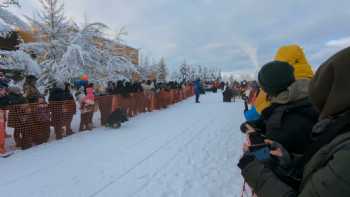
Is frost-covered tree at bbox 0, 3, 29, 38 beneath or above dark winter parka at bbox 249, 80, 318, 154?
above

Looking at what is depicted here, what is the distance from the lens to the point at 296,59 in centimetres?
235

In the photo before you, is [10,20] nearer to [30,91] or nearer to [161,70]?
[30,91]

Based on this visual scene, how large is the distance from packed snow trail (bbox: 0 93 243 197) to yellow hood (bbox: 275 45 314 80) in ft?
7.06

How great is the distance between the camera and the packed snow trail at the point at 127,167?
366 centimetres

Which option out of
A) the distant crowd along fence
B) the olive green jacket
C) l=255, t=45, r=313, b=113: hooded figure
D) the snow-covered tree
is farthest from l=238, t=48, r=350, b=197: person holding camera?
the snow-covered tree

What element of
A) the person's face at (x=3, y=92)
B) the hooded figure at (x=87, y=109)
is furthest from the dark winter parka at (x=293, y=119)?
the hooded figure at (x=87, y=109)

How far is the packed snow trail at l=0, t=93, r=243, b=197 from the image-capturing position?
3.66 meters

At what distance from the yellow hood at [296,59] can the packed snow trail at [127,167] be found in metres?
2.15

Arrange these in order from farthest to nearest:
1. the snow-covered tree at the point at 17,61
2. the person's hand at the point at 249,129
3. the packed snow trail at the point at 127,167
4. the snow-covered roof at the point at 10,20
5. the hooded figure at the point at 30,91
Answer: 1. the snow-covered roof at the point at 10,20
2. the snow-covered tree at the point at 17,61
3. the hooded figure at the point at 30,91
4. the packed snow trail at the point at 127,167
5. the person's hand at the point at 249,129

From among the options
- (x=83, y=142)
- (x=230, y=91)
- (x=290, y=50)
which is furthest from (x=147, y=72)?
(x=290, y=50)

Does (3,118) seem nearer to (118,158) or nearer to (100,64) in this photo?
(118,158)

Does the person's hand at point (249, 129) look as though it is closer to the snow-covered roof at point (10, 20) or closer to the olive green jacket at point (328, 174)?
the olive green jacket at point (328, 174)

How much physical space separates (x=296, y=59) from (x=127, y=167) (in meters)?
3.49

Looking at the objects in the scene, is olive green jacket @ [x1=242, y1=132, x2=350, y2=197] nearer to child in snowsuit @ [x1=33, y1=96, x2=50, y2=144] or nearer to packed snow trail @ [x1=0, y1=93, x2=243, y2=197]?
packed snow trail @ [x1=0, y1=93, x2=243, y2=197]
